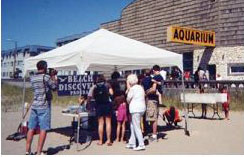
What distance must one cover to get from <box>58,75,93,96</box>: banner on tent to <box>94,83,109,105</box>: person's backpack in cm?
80

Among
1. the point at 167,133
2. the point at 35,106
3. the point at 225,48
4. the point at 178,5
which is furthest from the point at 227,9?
the point at 35,106

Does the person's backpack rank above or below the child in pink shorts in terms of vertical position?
above

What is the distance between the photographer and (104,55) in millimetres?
8180

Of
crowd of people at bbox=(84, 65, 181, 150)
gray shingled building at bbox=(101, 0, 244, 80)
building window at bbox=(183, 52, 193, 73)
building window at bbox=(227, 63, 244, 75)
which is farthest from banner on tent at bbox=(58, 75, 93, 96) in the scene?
building window at bbox=(183, 52, 193, 73)

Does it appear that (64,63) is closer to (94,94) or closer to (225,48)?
(94,94)

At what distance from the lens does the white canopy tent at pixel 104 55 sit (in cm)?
779

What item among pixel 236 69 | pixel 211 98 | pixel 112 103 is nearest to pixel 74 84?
pixel 112 103

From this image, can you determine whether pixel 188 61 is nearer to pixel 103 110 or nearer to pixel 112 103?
pixel 112 103

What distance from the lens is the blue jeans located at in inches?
259

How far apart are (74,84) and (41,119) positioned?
2.32 m

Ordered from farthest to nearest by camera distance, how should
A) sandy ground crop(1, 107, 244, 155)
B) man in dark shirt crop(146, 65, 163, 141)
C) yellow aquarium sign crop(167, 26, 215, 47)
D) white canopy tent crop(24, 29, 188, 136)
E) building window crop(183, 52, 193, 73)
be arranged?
1. building window crop(183, 52, 193, 73)
2. yellow aquarium sign crop(167, 26, 215, 47)
3. man in dark shirt crop(146, 65, 163, 141)
4. white canopy tent crop(24, 29, 188, 136)
5. sandy ground crop(1, 107, 244, 155)

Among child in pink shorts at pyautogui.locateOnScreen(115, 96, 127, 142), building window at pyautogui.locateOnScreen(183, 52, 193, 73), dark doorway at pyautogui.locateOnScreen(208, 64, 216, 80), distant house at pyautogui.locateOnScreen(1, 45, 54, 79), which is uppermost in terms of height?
distant house at pyautogui.locateOnScreen(1, 45, 54, 79)

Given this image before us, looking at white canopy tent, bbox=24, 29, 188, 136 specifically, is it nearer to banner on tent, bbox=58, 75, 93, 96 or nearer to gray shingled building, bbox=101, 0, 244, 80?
banner on tent, bbox=58, 75, 93, 96

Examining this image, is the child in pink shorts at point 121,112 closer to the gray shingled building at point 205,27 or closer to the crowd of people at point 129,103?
the crowd of people at point 129,103
